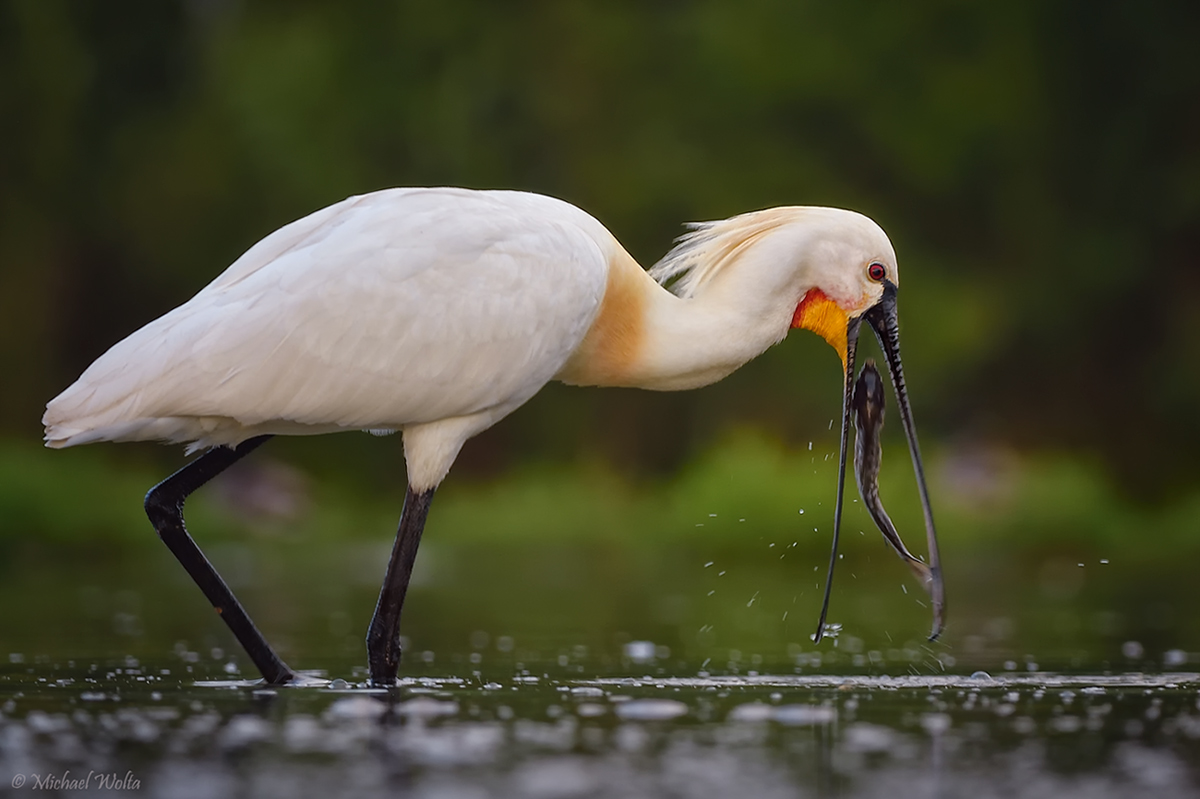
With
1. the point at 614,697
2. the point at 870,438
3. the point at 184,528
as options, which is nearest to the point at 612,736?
the point at 614,697

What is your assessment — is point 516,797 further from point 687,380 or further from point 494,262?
point 687,380

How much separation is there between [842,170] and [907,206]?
0.92 m

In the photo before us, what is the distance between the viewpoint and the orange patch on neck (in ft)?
24.1

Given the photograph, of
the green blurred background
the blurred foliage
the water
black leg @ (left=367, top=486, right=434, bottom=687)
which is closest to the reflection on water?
the water

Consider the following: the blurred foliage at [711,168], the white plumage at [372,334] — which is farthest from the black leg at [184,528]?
the blurred foliage at [711,168]

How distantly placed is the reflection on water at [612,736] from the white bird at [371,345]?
2.29 ft

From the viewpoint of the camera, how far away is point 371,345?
6680mm

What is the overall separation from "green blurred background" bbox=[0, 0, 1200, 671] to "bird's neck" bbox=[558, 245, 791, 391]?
11.4 m

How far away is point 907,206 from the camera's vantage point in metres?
22.6

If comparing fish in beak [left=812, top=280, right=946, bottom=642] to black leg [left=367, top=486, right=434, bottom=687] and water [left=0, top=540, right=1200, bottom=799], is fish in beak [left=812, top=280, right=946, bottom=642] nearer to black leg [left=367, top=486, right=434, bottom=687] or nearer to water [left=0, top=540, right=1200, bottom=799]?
water [left=0, top=540, right=1200, bottom=799]

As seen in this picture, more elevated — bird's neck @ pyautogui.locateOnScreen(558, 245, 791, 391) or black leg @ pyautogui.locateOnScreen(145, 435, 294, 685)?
bird's neck @ pyautogui.locateOnScreen(558, 245, 791, 391)

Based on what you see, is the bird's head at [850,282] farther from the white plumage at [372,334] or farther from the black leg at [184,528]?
the black leg at [184,528]

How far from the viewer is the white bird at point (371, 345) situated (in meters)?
6.48

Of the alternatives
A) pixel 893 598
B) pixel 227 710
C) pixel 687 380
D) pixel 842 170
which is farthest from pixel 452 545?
pixel 227 710
